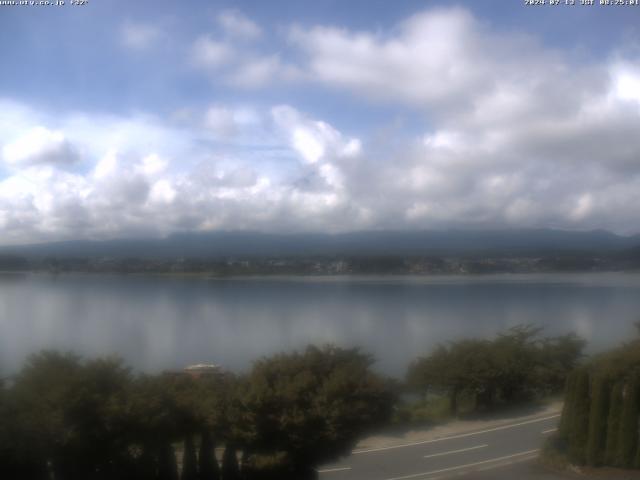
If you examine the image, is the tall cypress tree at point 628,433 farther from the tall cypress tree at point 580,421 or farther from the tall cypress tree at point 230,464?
the tall cypress tree at point 230,464

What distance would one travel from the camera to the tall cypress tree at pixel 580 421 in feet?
35.3

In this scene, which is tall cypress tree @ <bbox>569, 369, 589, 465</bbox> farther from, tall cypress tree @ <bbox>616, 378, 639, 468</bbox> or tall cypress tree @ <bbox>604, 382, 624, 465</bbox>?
tall cypress tree @ <bbox>616, 378, 639, 468</bbox>

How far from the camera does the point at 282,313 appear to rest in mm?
18812

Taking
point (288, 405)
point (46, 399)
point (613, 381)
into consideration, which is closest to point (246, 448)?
point (288, 405)

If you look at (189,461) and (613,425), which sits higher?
(189,461)

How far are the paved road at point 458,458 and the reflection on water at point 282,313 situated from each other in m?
2.88

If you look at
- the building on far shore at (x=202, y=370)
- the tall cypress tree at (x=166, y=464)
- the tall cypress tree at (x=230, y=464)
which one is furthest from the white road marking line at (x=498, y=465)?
the building on far shore at (x=202, y=370)

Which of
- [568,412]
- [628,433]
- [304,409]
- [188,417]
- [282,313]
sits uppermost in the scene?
[282,313]

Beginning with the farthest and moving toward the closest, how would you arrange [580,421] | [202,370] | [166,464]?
[202,370] → [580,421] → [166,464]

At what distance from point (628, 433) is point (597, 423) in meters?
0.52

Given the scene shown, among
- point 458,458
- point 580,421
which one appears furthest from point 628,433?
point 458,458

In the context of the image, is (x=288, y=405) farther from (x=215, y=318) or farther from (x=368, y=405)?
(x=215, y=318)

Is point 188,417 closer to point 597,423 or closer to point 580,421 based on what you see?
point 580,421

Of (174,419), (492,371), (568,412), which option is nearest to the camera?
(174,419)
